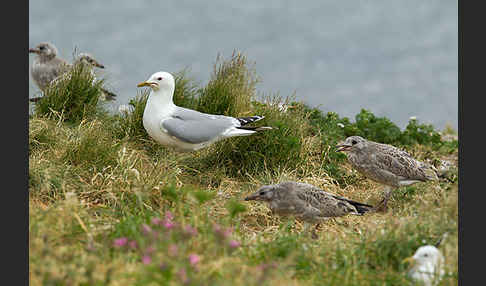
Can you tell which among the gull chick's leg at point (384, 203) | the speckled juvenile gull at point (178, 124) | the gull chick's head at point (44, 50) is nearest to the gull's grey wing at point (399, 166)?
the gull chick's leg at point (384, 203)

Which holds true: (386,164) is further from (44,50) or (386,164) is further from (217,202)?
(44,50)

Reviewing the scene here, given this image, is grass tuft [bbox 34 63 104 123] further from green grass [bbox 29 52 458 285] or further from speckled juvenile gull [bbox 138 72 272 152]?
speckled juvenile gull [bbox 138 72 272 152]

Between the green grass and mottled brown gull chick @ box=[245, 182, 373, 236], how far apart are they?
185mm

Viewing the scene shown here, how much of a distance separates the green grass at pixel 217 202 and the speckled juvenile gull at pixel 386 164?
337 millimetres

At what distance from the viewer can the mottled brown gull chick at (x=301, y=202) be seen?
18.4 feet

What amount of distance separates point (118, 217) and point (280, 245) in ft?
5.69

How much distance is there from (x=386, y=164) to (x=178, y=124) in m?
2.44

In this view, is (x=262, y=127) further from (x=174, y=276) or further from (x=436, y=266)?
(x=174, y=276)

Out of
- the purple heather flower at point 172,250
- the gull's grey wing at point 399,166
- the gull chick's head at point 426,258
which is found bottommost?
the gull chick's head at point 426,258

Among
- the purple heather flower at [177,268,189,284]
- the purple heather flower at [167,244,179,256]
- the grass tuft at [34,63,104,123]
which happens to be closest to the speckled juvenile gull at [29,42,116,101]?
the grass tuft at [34,63,104,123]

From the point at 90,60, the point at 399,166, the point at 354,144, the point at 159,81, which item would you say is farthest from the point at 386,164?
the point at 90,60

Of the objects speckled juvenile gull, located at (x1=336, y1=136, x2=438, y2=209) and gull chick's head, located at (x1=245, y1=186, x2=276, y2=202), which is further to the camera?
speckled juvenile gull, located at (x1=336, y1=136, x2=438, y2=209)

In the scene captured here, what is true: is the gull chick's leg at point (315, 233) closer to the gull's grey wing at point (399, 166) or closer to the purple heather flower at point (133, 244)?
the gull's grey wing at point (399, 166)

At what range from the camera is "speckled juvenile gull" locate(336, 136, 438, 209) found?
6598 mm
